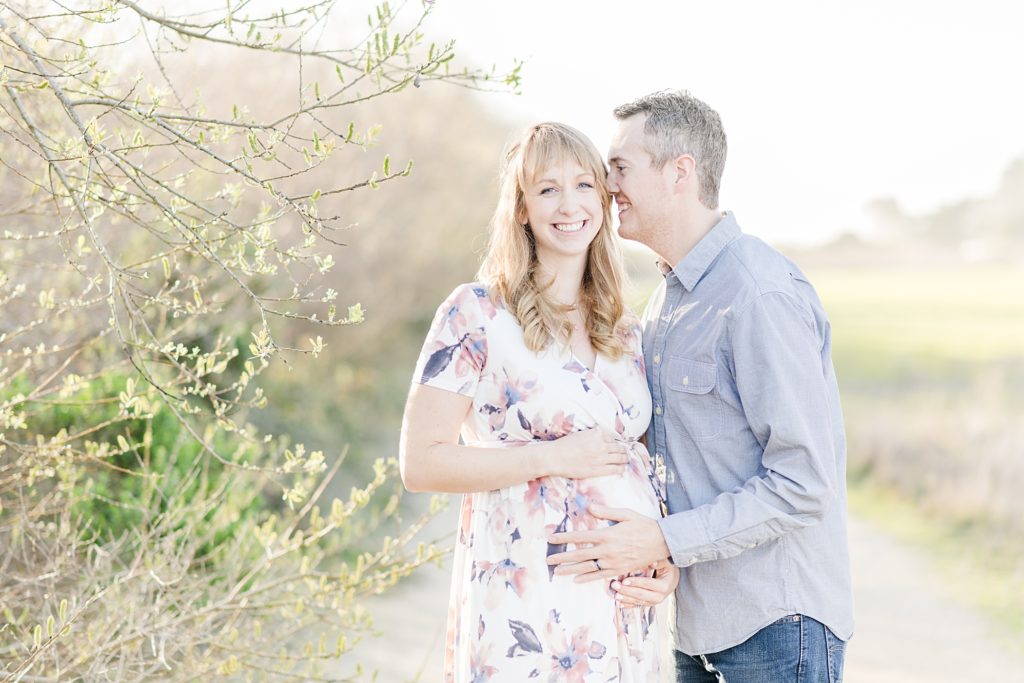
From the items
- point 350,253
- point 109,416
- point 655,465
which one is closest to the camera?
point 655,465

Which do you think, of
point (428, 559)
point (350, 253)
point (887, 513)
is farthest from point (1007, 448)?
point (428, 559)

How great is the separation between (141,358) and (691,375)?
147 centimetres

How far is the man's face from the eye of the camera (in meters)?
3.18

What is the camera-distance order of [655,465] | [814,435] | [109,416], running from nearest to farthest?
[814,435], [655,465], [109,416]

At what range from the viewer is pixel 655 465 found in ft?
10.2

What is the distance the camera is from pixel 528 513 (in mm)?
2900

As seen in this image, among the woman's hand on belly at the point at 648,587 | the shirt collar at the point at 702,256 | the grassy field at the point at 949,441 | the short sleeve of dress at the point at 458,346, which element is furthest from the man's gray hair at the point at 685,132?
the grassy field at the point at 949,441

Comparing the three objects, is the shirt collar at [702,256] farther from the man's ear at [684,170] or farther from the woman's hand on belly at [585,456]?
the woman's hand on belly at [585,456]

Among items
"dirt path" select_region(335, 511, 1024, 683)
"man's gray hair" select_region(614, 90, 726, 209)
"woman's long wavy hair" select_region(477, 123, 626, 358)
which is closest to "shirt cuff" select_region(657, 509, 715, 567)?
"woman's long wavy hair" select_region(477, 123, 626, 358)

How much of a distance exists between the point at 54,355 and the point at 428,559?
2.04m

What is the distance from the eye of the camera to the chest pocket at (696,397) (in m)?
2.95

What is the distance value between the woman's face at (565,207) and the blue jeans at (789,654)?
46.6 inches

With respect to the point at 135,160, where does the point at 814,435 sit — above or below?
below

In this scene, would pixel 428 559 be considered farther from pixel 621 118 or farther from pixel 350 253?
pixel 350 253
